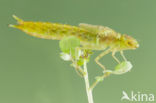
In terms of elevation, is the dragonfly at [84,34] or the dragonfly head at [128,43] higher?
the dragonfly at [84,34]

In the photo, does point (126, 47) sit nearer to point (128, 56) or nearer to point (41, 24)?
point (41, 24)

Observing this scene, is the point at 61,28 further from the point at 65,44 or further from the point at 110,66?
the point at 110,66

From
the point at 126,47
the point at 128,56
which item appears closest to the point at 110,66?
the point at 128,56

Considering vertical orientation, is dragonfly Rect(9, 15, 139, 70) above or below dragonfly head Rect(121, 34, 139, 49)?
above

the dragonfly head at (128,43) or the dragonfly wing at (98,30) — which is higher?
the dragonfly wing at (98,30)

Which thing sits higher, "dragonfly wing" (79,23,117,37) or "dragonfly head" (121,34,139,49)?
"dragonfly wing" (79,23,117,37)

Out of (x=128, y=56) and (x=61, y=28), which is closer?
A: (x=61, y=28)
